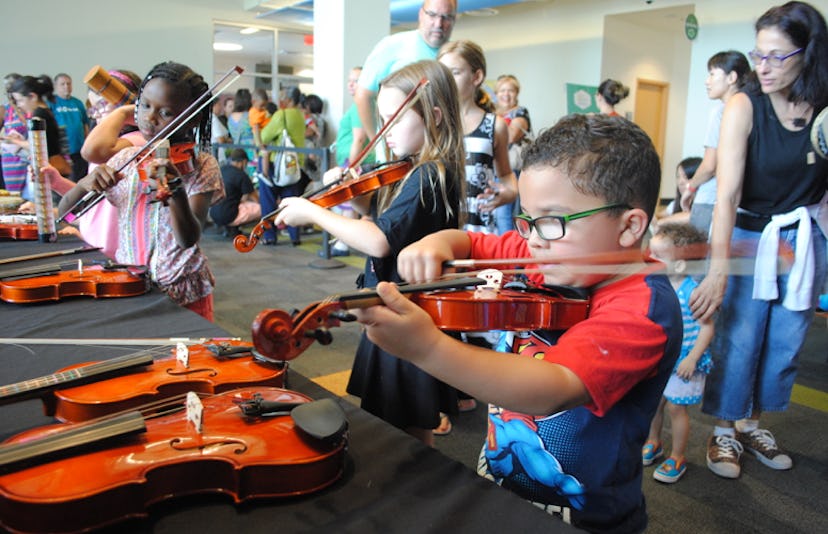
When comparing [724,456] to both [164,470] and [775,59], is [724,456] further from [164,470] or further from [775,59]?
[164,470]

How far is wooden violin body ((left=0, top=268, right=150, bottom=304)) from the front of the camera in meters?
1.59

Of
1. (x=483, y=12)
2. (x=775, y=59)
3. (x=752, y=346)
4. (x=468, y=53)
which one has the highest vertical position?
(x=483, y=12)

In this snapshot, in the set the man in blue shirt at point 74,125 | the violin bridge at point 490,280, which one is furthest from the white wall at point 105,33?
the violin bridge at point 490,280

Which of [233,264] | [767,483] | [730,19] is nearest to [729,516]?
[767,483]

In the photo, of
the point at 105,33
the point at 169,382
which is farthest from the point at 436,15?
the point at 105,33

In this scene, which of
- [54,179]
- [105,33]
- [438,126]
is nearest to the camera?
[438,126]

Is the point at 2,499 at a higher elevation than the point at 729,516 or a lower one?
higher

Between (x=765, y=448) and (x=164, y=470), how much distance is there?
7.42ft

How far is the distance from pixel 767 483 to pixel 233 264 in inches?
176

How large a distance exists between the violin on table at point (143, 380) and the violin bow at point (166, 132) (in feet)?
2.55

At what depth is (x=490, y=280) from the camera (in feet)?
3.77

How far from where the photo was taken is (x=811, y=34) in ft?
6.14

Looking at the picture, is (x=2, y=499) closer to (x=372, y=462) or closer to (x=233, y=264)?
(x=372, y=462)

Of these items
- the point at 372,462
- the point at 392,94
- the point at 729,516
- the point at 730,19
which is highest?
the point at 730,19
